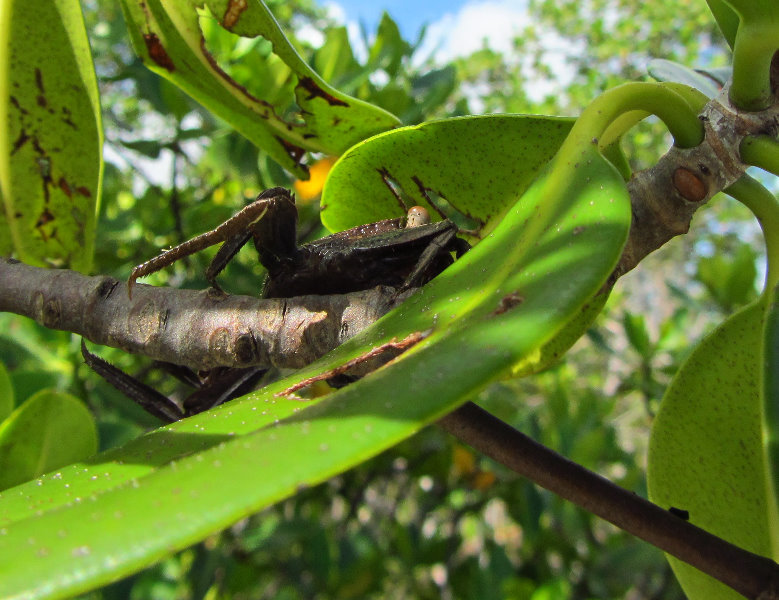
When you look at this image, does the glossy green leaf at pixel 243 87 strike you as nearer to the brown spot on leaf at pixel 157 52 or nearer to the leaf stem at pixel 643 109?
the brown spot on leaf at pixel 157 52

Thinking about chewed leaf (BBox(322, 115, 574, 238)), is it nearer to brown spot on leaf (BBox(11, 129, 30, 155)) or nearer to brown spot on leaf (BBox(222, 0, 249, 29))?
brown spot on leaf (BBox(222, 0, 249, 29))

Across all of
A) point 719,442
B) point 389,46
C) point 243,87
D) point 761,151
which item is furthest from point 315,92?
point 389,46

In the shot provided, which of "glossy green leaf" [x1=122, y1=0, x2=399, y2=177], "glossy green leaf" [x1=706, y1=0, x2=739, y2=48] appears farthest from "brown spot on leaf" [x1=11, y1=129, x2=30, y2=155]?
"glossy green leaf" [x1=706, y1=0, x2=739, y2=48]

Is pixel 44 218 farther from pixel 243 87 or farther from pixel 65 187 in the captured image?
pixel 243 87

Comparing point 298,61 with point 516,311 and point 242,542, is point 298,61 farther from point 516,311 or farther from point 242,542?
point 242,542

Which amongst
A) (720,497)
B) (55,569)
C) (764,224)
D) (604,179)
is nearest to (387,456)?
(720,497)
